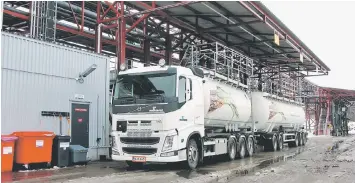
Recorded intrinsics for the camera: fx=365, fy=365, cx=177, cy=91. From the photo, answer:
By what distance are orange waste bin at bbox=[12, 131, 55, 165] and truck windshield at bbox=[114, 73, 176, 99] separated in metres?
2.53

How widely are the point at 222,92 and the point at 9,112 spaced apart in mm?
7294

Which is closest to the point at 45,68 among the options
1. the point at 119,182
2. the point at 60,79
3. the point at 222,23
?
the point at 60,79

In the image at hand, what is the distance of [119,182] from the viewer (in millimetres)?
8648

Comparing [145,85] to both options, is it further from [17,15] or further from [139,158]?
[17,15]

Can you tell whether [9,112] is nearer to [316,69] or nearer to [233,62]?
[233,62]

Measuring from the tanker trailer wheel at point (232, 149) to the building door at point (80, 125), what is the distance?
5.47 metres

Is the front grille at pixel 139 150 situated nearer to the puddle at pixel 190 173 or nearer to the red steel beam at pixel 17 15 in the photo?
the puddle at pixel 190 173

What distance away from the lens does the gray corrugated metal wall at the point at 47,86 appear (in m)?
11.2

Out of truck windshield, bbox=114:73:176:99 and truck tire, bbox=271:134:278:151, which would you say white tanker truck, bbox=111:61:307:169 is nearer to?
truck windshield, bbox=114:73:176:99

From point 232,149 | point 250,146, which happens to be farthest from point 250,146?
point 232,149

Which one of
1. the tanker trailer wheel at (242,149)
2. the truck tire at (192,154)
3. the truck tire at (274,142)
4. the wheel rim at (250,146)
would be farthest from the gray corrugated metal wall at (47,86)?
the truck tire at (274,142)

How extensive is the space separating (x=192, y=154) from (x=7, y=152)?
17.8ft

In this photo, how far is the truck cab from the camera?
10617mm

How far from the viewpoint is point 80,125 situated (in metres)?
13.5
